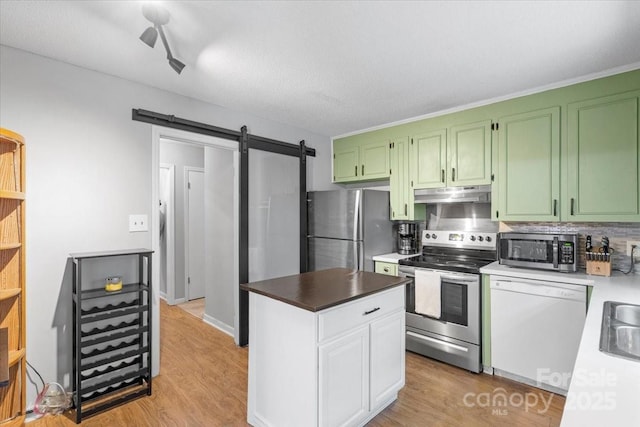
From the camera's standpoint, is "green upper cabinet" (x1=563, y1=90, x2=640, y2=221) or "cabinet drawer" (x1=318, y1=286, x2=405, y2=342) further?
"green upper cabinet" (x1=563, y1=90, x2=640, y2=221)

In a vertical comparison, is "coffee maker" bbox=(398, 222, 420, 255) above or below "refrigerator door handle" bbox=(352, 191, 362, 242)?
below

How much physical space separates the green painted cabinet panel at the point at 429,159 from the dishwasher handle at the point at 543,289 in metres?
1.07

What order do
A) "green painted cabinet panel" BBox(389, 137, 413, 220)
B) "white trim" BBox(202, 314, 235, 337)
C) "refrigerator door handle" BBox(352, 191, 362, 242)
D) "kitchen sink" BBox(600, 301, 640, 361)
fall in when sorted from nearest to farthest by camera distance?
"kitchen sink" BBox(600, 301, 640, 361), "refrigerator door handle" BBox(352, 191, 362, 242), "green painted cabinet panel" BBox(389, 137, 413, 220), "white trim" BBox(202, 314, 235, 337)

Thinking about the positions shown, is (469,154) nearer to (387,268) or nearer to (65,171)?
(387,268)

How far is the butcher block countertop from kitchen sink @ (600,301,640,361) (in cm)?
103

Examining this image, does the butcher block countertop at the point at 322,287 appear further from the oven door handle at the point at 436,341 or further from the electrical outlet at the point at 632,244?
the electrical outlet at the point at 632,244

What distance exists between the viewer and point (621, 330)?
134cm

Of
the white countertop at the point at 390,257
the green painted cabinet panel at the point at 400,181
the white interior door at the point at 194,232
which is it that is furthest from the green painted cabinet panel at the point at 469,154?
the white interior door at the point at 194,232

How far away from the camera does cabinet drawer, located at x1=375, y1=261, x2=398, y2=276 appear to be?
3.27m

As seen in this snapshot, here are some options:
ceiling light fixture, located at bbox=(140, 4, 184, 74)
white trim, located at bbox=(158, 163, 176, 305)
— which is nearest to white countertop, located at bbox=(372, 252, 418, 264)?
ceiling light fixture, located at bbox=(140, 4, 184, 74)

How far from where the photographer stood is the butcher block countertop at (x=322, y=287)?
5.64 ft

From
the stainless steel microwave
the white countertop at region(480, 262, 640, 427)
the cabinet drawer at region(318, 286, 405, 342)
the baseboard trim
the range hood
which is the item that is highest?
the range hood

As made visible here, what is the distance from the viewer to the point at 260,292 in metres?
1.91

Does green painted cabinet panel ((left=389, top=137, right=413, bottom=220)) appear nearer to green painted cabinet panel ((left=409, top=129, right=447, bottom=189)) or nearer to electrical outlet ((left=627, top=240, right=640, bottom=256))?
green painted cabinet panel ((left=409, top=129, right=447, bottom=189))
